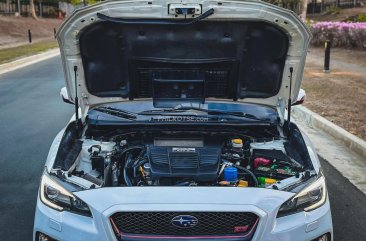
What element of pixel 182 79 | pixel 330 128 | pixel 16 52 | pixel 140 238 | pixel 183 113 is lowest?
pixel 16 52

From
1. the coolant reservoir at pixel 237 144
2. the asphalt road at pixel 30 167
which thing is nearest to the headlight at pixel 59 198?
the asphalt road at pixel 30 167

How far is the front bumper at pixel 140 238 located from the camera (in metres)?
3.29

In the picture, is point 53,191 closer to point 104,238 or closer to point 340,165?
point 104,238

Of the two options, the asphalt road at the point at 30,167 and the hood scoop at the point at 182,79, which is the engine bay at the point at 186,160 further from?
the asphalt road at the point at 30,167

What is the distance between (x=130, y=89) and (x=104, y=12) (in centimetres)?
90

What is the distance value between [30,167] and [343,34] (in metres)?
21.2

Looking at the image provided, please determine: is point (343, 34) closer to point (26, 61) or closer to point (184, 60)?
point (26, 61)

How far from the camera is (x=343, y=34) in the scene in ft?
81.9

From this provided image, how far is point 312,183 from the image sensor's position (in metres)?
3.63

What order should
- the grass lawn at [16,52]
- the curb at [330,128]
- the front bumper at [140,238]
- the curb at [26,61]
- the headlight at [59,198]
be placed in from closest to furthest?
1. the front bumper at [140,238]
2. the headlight at [59,198]
3. the curb at [330,128]
4. the curb at [26,61]
5. the grass lawn at [16,52]

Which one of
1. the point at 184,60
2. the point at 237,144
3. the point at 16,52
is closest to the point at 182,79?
the point at 184,60

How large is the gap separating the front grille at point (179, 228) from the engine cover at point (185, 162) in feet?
1.78

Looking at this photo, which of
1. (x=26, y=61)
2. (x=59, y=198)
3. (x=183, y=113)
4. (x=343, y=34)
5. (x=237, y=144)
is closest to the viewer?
(x=59, y=198)

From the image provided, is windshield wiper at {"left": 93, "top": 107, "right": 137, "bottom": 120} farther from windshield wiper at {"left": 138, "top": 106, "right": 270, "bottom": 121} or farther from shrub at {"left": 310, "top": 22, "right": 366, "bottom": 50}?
shrub at {"left": 310, "top": 22, "right": 366, "bottom": 50}
